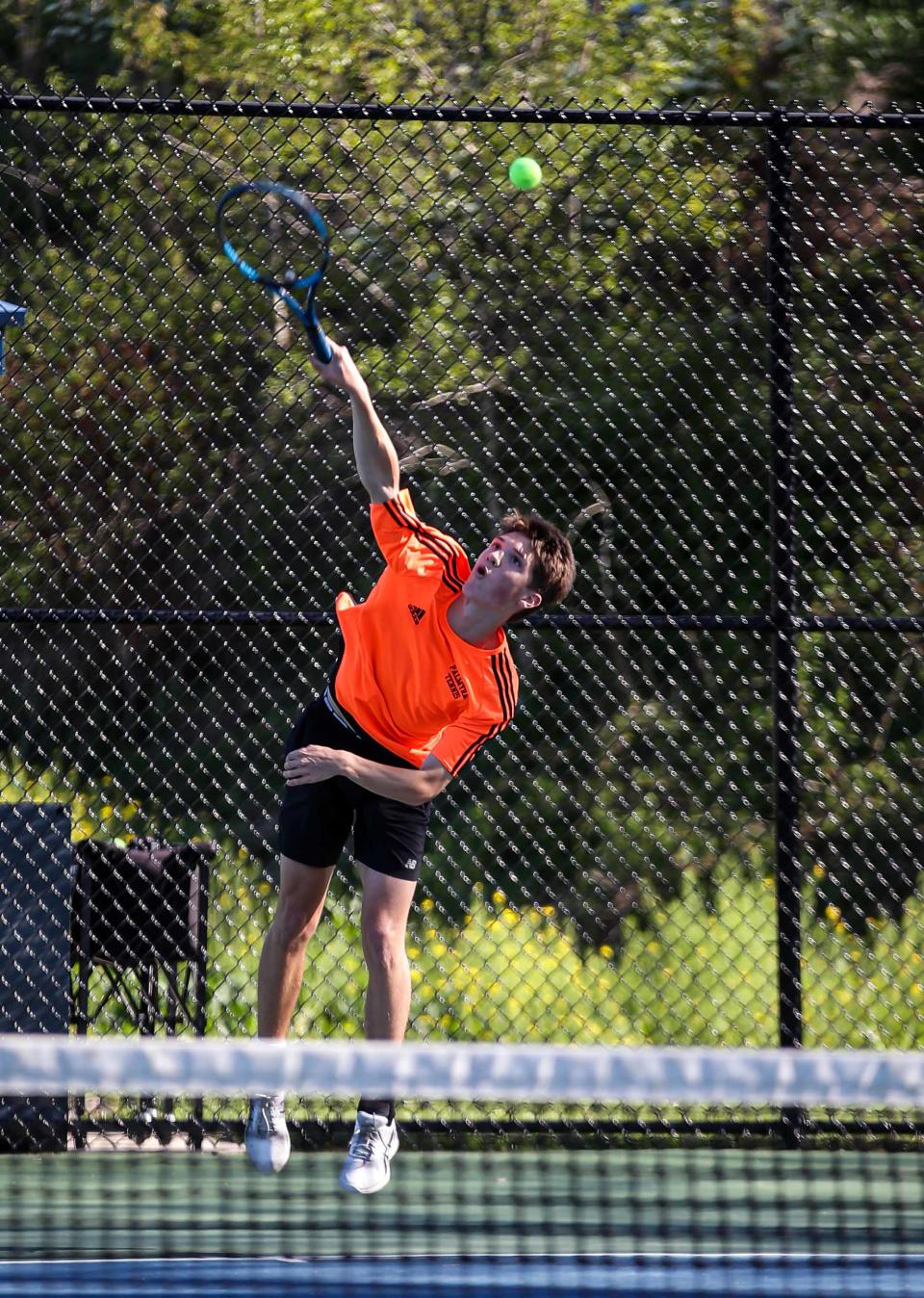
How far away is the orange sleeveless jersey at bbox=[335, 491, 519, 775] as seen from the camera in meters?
→ 3.93

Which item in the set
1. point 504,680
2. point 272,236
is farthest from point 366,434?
point 272,236

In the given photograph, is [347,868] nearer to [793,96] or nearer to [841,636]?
[841,636]

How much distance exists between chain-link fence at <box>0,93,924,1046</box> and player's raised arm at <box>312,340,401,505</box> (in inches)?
85.4

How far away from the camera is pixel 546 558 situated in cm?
392

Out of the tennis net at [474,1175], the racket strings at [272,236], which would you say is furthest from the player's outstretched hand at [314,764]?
the racket strings at [272,236]

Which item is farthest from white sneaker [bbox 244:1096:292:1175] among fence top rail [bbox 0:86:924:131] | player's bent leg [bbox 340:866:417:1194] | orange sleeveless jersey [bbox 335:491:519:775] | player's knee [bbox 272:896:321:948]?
fence top rail [bbox 0:86:924:131]

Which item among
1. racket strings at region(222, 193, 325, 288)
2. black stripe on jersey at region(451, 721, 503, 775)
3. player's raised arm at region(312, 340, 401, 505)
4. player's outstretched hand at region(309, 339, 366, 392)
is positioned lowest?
racket strings at region(222, 193, 325, 288)

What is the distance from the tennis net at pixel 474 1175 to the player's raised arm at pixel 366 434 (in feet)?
4.20

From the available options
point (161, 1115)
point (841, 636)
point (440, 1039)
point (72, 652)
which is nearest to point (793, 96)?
point (841, 636)

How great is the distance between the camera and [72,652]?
7.30 meters

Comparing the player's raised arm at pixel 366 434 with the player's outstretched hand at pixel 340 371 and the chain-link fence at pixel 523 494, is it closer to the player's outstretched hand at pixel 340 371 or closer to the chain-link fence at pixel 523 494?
the player's outstretched hand at pixel 340 371

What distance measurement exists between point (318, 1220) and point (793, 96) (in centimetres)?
Answer: 693

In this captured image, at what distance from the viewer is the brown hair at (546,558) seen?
391 cm

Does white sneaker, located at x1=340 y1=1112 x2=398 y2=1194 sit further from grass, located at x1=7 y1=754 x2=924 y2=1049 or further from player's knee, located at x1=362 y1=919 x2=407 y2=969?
grass, located at x1=7 y1=754 x2=924 y2=1049
